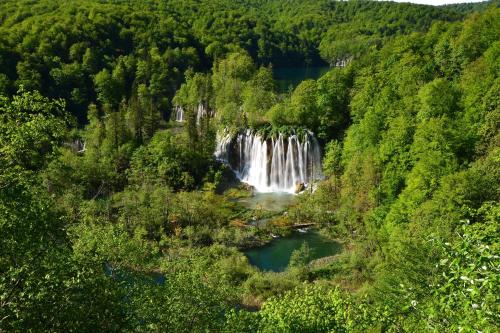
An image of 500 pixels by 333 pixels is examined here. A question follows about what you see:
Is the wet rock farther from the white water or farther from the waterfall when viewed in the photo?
the white water

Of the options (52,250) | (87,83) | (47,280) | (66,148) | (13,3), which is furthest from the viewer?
(13,3)

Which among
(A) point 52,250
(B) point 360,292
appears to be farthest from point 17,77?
(A) point 52,250

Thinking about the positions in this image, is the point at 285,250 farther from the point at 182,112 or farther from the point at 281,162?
the point at 182,112

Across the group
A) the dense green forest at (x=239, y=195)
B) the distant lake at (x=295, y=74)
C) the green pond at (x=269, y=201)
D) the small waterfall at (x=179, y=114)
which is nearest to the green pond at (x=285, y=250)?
the dense green forest at (x=239, y=195)

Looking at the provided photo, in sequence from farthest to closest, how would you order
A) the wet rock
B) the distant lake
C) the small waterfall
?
the distant lake, the small waterfall, the wet rock

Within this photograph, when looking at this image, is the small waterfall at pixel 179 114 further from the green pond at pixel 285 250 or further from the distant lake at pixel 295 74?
the distant lake at pixel 295 74

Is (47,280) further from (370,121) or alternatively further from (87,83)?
(87,83)

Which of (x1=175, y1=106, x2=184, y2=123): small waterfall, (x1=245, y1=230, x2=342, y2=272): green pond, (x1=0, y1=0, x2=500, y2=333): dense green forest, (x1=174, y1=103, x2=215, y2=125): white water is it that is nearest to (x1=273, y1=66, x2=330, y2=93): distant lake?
(x1=175, y1=106, x2=184, y2=123): small waterfall
